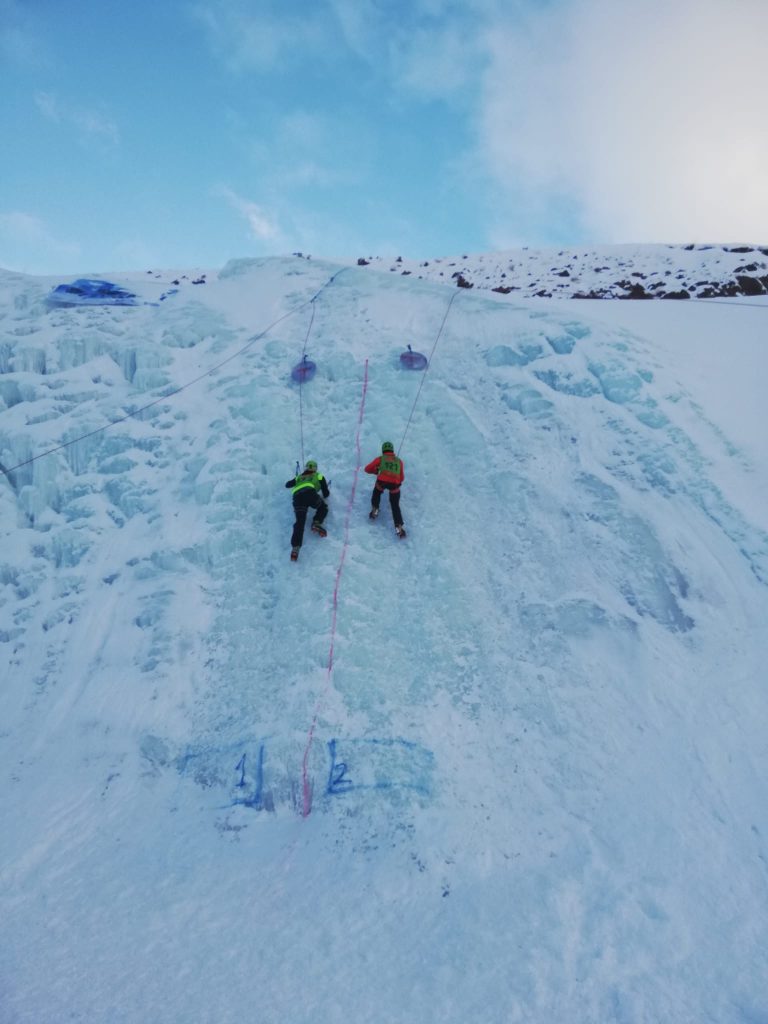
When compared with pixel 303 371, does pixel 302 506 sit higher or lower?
lower

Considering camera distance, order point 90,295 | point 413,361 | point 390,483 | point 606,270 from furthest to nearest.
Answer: point 606,270, point 90,295, point 413,361, point 390,483

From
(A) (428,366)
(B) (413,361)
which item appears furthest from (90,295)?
(A) (428,366)

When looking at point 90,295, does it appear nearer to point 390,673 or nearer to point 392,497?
point 392,497

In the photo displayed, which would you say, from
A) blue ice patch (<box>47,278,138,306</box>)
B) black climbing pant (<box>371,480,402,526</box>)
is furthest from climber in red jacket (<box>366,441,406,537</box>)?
blue ice patch (<box>47,278,138,306</box>)

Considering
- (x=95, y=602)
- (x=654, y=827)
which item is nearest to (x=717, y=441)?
(x=654, y=827)

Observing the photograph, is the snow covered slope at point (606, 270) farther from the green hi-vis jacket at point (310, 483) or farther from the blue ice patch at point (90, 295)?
→ the green hi-vis jacket at point (310, 483)

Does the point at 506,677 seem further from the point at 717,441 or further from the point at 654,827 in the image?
the point at 717,441

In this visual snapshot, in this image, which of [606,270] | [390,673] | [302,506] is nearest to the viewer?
[390,673]
